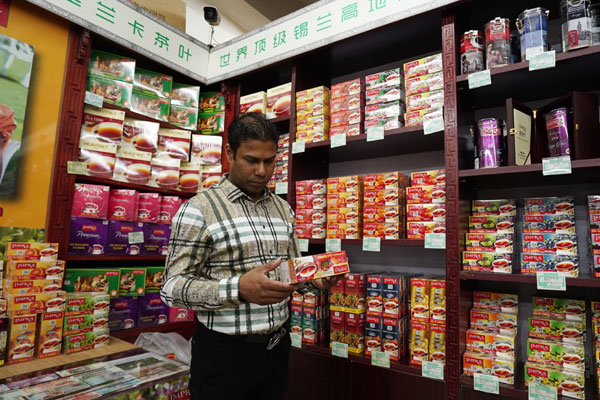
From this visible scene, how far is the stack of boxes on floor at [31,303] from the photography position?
1841 mm

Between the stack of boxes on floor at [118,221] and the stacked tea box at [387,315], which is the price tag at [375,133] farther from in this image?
the stack of boxes on floor at [118,221]

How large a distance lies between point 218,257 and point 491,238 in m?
1.36

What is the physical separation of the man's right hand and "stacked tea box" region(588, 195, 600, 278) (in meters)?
1.40

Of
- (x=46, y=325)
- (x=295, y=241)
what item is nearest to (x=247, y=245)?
(x=295, y=241)

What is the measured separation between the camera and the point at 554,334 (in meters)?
1.67

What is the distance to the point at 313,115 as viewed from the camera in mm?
2471

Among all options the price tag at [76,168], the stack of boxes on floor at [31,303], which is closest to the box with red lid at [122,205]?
the price tag at [76,168]

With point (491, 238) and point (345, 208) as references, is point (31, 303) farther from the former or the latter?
point (491, 238)

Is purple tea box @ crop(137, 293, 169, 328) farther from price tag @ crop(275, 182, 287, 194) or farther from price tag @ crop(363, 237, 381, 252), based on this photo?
price tag @ crop(363, 237, 381, 252)

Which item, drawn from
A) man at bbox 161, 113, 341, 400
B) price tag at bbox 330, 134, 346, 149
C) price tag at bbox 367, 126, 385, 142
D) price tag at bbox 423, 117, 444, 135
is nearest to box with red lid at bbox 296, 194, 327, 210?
price tag at bbox 330, 134, 346, 149

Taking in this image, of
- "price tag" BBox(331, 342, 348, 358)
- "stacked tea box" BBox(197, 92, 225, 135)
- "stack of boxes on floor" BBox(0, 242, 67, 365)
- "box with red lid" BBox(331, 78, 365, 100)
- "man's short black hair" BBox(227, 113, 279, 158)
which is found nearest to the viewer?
"man's short black hair" BBox(227, 113, 279, 158)

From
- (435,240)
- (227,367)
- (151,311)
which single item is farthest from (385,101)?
(151,311)

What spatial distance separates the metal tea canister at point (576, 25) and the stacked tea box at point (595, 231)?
2.32 feet

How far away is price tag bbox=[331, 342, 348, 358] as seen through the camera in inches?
81.7
